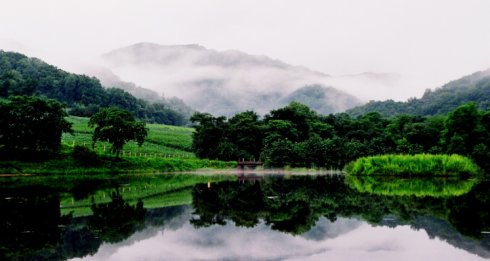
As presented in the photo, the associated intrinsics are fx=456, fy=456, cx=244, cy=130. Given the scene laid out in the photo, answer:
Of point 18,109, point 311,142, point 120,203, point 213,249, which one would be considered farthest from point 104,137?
point 213,249

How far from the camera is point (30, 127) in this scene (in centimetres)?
4847

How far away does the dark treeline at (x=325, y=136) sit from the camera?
56188 millimetres

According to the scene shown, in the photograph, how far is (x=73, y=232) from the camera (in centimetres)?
1322

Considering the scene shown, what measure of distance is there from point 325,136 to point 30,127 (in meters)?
55.0

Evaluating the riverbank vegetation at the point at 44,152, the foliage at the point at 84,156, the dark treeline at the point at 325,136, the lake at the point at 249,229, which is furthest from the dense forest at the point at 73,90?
the lake at the point at 249,229

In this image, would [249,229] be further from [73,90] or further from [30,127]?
[73,90]

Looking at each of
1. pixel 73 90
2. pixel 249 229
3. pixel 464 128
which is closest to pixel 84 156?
pixel 249 229

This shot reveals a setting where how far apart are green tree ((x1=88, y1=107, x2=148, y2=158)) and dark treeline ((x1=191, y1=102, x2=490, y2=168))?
64.7ft

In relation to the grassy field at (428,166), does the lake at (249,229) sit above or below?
below

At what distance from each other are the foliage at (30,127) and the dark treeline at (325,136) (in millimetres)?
28928

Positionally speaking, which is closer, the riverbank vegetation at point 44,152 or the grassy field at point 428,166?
the grassy field at point 428,166

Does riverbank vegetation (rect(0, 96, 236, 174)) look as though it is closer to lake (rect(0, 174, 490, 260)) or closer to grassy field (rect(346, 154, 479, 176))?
lake (rect(0, 174, 490, 260))

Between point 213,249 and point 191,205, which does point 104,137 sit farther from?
point 213,249

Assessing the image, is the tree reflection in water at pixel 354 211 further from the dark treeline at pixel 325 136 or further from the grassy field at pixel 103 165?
the dark treeline at pixel 325 136
